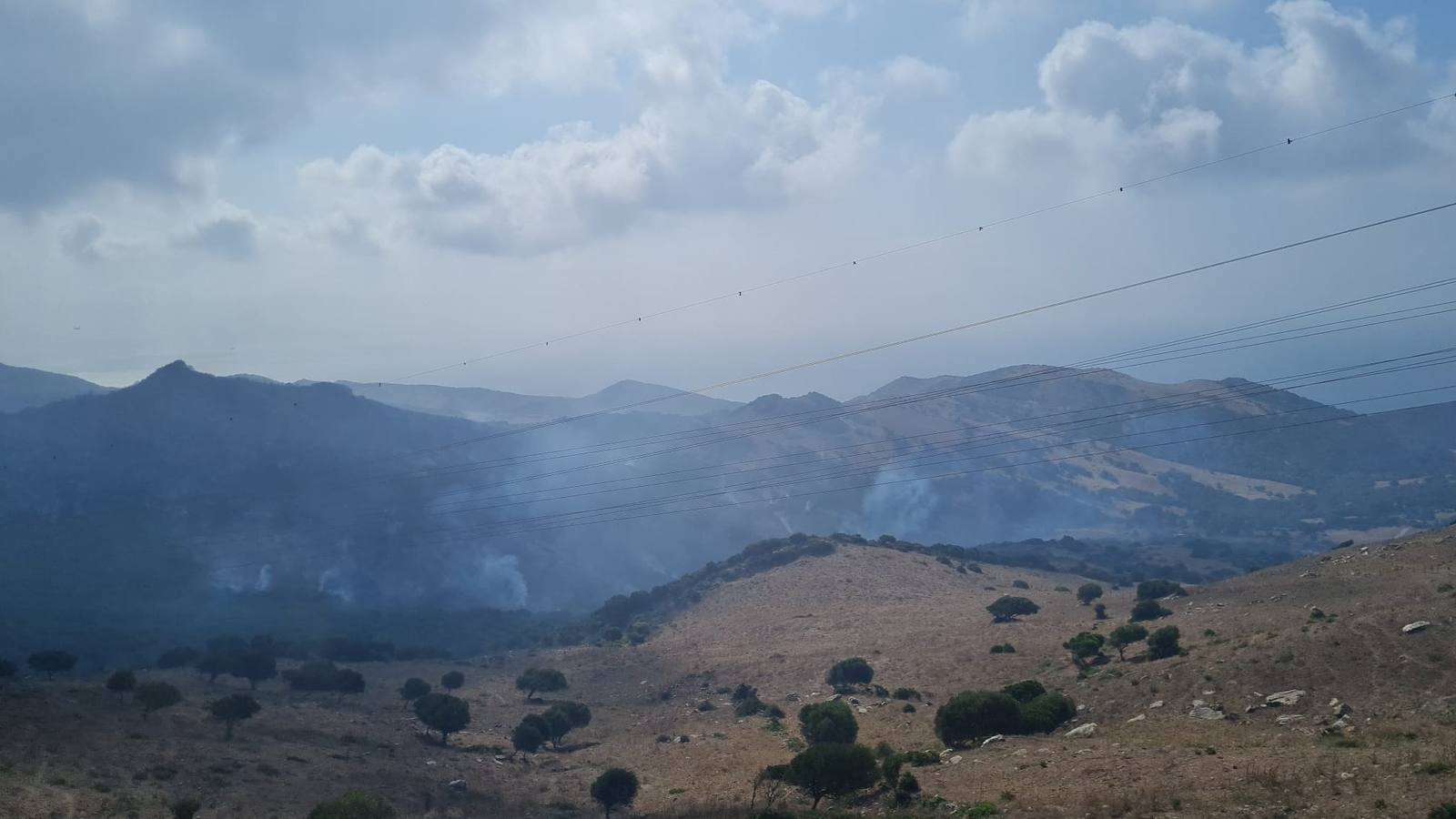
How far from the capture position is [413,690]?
64.6m

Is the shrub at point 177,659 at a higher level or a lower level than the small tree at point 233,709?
lower

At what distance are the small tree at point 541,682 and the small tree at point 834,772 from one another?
40037 millimetres

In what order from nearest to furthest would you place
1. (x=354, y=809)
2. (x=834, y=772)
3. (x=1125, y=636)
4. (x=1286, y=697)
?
(x=354, y=809) → (x=834, y=772) → (x=1286, y=697) → (x=1125, y=636)

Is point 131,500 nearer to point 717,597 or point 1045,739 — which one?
point 717,597

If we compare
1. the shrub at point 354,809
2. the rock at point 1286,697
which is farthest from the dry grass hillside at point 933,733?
the shrub at point 354,809

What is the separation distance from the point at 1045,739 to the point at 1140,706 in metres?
5.90

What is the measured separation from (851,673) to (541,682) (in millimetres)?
23440

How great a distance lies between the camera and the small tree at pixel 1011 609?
74.0m

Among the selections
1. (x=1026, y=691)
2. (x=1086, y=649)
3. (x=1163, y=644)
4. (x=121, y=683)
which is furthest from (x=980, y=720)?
(x=121, y=683)

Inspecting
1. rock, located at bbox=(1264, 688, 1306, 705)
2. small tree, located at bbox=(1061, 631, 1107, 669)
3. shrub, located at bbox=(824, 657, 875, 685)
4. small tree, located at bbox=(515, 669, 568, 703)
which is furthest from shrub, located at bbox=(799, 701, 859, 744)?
small tree, located at bbox=(515, 669, 568, 703)

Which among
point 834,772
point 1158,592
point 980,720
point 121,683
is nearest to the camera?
point 834,772

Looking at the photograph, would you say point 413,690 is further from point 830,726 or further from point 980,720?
point 980,720

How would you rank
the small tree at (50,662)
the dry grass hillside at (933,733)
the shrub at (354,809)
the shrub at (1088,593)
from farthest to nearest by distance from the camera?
the shrub at (1088,593)
the small tree at (50,662)
the shrub at (354,809)
the dry grass hillside at (933,733)

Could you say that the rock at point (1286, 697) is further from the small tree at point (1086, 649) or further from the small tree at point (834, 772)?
the small tree at point (834, 772)
